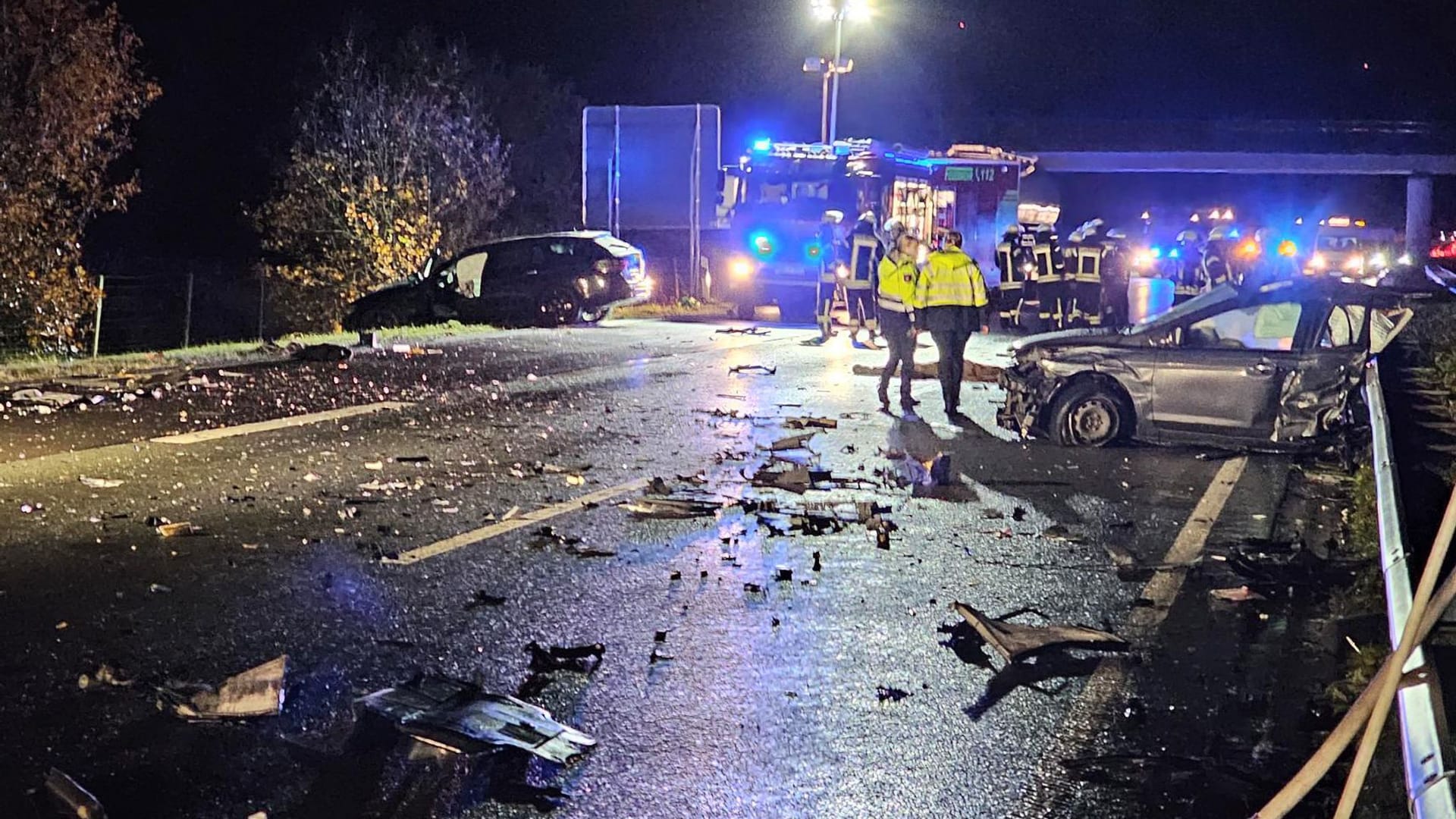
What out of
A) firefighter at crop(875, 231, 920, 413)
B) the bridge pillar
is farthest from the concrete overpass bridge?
firefighter at crop(875, 231, 920, 413)

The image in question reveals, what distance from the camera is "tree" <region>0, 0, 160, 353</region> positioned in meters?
18.0

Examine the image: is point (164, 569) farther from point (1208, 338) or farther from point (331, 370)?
point (331, 370)

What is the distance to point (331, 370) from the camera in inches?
653

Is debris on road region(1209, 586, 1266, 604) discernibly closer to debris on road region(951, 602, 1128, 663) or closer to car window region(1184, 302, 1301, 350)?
debris on road region(951, 602, 1128, 663)

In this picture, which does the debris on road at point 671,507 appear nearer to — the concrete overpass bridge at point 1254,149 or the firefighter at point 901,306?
the firefighter at point 901,306

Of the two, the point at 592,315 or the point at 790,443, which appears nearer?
the point at 790,443

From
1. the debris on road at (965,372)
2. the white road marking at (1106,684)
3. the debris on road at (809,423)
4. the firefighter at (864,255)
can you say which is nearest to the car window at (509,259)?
the firefighter at (864,255)

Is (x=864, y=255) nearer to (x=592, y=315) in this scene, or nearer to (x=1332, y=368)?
(x=1332, y=368)

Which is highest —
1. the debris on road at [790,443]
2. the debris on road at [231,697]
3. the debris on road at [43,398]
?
the debris on road at [43,398]

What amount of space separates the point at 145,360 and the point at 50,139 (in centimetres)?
354

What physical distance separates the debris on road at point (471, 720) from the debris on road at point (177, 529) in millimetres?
3098

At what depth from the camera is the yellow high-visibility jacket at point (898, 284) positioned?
1309 cm

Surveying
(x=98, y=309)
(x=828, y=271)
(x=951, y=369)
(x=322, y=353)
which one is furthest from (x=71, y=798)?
(x=828, y=271)

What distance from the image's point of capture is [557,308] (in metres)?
25.2
